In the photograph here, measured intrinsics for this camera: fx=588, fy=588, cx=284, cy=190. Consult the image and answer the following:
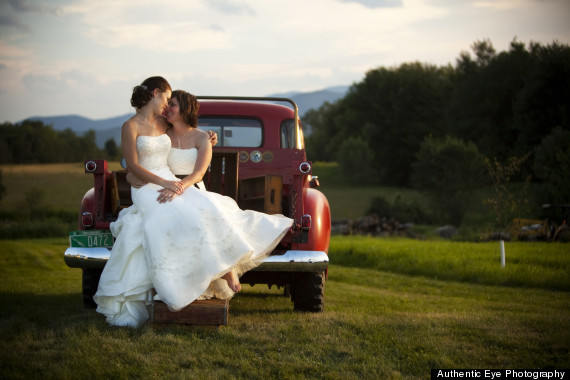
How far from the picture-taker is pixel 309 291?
20.3 feet

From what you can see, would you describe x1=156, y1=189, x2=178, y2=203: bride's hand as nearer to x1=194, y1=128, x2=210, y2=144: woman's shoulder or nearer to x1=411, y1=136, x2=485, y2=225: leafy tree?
x1=194, y1=128, x2=210, y2=144: woman's shoulder

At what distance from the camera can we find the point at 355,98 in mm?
62094

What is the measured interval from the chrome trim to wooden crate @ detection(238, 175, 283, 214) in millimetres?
527

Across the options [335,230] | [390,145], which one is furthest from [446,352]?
[390,145]

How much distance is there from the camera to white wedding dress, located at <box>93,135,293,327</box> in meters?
5.03

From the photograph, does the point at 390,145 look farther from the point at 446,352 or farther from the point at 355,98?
the point at 446,352

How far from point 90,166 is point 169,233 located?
1423 millimetres

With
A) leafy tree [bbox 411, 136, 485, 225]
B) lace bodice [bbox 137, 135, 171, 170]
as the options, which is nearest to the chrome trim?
lace bodice [bbox 137, 135, 171, 170]

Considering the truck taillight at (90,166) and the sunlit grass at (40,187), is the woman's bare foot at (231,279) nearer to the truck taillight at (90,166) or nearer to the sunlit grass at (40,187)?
the truck taillight at (90,166)

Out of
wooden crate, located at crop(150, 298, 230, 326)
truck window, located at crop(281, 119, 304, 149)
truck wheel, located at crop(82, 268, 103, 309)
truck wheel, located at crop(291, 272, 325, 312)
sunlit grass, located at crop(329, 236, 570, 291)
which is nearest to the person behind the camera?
wooden crate, located at crop(150, 298, 230, 326)

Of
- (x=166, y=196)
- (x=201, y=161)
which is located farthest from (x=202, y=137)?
(x=166, y=196)

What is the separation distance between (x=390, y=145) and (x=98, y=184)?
53339 mm

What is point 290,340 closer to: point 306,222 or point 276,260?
point 276,260

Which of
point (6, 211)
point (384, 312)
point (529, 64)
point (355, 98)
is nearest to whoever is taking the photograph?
point (384, 312)
